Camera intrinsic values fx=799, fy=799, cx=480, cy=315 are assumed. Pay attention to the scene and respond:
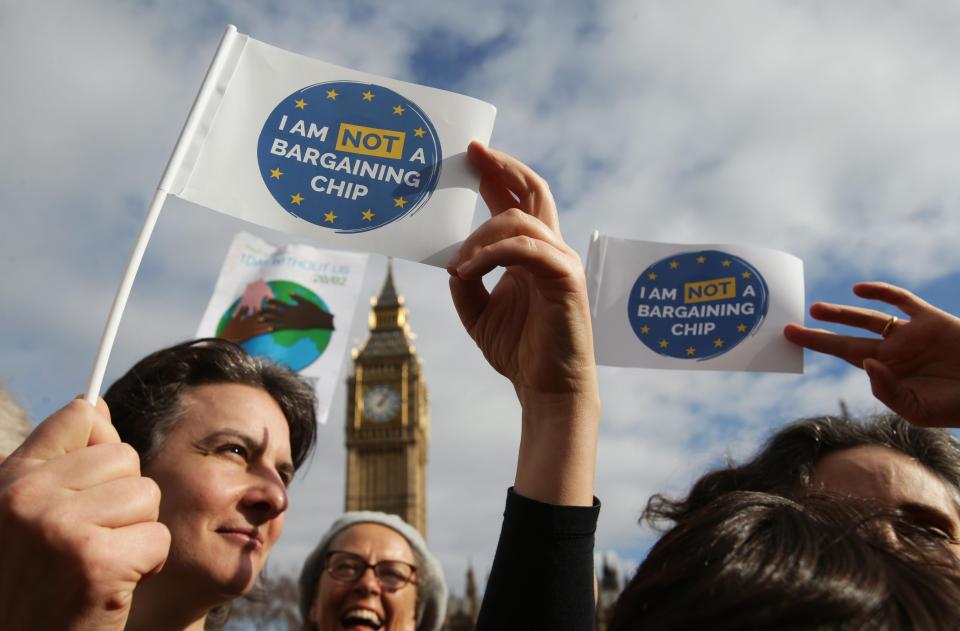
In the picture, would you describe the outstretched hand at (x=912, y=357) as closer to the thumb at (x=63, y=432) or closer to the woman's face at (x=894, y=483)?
the woman's face at (x=894, y=483)

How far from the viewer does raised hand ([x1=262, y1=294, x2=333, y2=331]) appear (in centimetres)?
352

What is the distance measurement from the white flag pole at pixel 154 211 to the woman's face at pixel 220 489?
0.53 m

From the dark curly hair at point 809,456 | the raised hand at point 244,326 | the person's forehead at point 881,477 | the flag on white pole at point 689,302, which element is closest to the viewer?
the person's forehead at point 881,477

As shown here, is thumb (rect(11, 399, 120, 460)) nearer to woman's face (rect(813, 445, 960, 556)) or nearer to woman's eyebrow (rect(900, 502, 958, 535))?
woman's face (rect(813, 445, 960, 556))

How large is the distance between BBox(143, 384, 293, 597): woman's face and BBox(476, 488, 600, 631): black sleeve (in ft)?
1.84

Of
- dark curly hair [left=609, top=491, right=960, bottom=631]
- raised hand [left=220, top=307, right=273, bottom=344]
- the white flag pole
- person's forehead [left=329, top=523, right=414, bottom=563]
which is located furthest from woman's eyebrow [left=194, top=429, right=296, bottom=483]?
raised hand [left=220, top=307, right=273, bottom=344]

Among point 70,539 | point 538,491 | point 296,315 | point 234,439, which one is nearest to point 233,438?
point 234,439

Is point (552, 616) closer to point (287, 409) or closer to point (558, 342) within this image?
point (558, 342)

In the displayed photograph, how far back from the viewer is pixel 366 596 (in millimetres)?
2857

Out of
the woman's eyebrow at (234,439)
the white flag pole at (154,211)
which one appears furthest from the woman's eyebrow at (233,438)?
the white flag pole at (154,211)

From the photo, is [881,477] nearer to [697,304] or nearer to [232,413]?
[697,304]

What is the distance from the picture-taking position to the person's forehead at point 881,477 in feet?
5.81

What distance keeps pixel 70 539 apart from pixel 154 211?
58 centimetres

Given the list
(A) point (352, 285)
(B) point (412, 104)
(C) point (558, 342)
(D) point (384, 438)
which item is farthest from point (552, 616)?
(D) point (384, 438)
